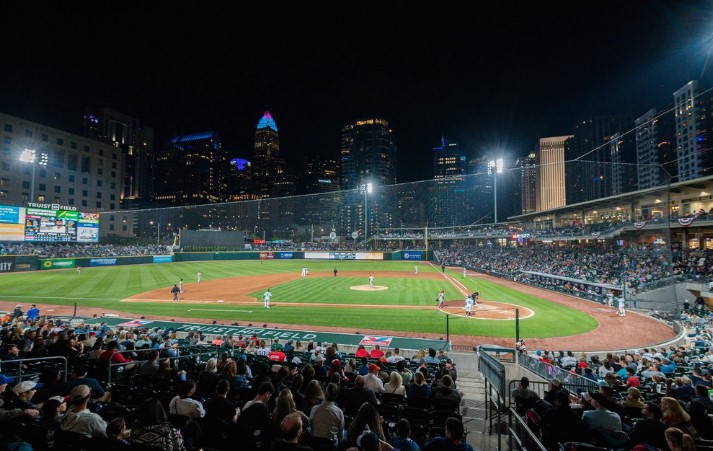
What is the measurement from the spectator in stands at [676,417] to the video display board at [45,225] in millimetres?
67404

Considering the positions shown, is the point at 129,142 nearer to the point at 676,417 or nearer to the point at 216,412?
the point at 216,412

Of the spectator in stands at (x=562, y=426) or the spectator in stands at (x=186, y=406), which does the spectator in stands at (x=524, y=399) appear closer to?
the spectator in stands at (x=562, y=426)

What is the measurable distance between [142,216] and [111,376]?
95.0 meters

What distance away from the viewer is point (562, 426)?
5.26 metres

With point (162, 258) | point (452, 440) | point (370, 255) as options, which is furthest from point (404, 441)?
point (162, 258)

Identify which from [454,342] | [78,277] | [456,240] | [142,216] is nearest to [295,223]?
[142,216]

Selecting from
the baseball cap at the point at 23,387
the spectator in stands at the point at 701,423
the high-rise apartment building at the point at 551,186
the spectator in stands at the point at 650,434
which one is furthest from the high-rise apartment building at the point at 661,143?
the baseball cap at the point at 23,387

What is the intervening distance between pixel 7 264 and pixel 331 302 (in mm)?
49984

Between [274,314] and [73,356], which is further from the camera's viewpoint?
[274,314]

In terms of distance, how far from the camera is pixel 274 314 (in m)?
25.0

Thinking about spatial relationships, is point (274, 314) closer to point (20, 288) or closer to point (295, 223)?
point (20, 288)

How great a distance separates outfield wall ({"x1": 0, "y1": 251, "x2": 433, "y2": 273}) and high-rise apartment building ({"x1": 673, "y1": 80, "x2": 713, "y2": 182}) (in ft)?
305

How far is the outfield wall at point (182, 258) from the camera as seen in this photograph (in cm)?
4872

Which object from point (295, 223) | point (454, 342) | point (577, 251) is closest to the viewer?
point (454, 342)
